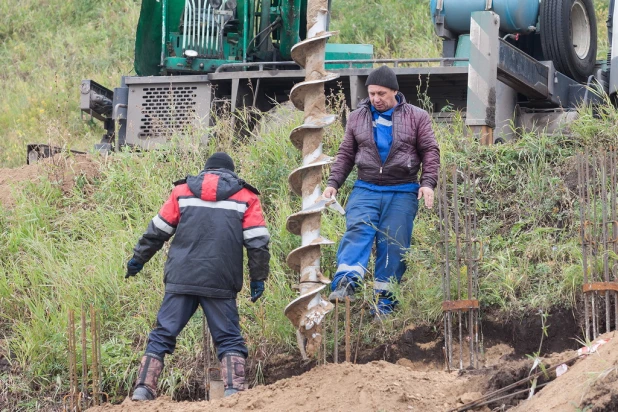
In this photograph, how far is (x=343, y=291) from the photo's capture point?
22.2ft

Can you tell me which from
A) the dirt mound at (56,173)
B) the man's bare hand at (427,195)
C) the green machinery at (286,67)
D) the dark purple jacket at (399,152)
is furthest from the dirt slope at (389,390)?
the dirt mound at (56,173)

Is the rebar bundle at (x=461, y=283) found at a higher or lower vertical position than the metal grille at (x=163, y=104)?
lower

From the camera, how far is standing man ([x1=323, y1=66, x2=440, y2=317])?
22.6 feet

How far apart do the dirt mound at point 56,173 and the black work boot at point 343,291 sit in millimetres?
3380

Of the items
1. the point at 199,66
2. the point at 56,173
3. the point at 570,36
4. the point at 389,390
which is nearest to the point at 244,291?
the point at 389,390

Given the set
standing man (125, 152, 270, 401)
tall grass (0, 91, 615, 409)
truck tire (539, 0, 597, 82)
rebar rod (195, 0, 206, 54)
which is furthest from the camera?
rebar rod (195, 0, 206, 54)

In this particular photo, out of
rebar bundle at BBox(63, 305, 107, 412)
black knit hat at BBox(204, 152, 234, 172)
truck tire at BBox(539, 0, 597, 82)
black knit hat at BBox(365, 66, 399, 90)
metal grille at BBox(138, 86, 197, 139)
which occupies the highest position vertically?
truck tire at BBox(539, 0, 597, 82)

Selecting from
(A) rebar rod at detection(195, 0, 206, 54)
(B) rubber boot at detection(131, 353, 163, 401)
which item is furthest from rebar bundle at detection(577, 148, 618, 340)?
(A) rebar rod at detection(195, 0, 206, 54)

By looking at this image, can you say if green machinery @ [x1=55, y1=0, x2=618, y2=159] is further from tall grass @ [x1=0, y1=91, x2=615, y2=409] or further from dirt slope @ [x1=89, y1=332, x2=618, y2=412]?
dirt slope @ [x1=89, y1=332, x2=618, y2=412]

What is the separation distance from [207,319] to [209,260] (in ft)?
1.19

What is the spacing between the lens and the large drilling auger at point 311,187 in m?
6.05


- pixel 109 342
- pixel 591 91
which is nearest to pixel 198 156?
pixel 109 342

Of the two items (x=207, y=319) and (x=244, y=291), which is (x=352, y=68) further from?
(x=207, y=319)

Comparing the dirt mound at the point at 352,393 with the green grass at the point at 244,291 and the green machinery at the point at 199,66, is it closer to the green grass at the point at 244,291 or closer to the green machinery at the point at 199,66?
the green grass at the point at 244,291
